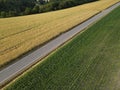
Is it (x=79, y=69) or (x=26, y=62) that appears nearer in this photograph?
(x=79, y=69)

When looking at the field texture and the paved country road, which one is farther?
the paved country road

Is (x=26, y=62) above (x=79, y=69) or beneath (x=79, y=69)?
beneath

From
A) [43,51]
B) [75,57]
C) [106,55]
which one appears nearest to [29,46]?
[43,51]

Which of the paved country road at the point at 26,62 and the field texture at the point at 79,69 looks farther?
the paved country road at the point at 26,62

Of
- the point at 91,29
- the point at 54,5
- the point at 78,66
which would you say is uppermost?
the point at 78,66

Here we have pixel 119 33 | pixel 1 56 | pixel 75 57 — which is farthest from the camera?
pixel 119 33

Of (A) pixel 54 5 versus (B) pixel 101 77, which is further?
(A) pixel 54 5

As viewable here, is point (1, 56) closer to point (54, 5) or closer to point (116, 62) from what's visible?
point (116, 62)

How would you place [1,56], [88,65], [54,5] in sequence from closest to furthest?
1. [88,65]
2. [1,56]
3. [54,5]
